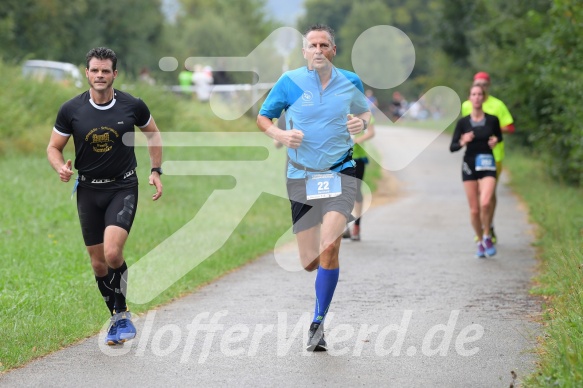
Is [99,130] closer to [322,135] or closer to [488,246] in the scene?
[322,135]

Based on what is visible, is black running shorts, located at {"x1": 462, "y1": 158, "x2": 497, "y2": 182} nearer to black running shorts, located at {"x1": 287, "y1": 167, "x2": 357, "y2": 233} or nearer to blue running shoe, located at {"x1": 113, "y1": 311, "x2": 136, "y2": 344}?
black running shorts, located at {"x1": 287, "y1": 167, "x2": 357, "y2": 233}

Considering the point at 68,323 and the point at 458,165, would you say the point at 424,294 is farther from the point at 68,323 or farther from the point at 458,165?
the point at 458,165

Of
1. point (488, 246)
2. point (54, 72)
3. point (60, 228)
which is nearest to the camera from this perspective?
point (488, 246)

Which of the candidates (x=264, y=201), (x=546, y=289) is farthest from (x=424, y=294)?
(x=264, y=201)

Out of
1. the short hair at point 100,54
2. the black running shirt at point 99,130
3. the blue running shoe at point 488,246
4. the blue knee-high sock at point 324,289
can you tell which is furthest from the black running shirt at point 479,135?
the short hair at point 100,54

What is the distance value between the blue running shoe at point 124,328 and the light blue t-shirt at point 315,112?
5.24 feet

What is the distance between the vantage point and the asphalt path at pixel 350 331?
6703 millimetres

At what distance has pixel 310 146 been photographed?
7.68 m

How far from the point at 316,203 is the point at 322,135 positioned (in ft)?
1.67

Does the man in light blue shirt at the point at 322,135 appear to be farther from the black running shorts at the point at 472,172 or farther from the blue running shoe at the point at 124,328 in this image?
the black running shorts at the point at 472,172

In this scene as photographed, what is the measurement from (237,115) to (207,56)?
24.7m

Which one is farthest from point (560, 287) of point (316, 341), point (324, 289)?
point (316, 341)

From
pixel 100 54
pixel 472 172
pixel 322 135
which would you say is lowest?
pixel 472 172

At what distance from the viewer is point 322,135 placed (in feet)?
25.1
